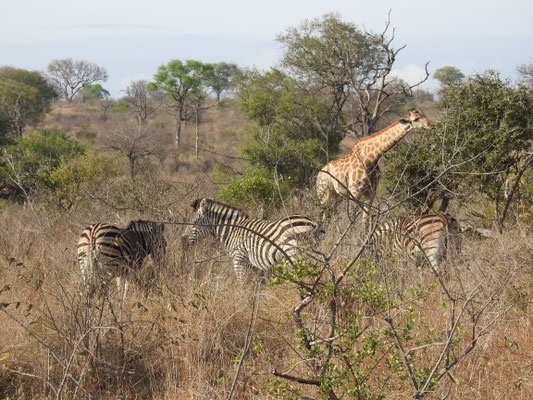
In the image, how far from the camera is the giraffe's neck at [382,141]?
25.2ft

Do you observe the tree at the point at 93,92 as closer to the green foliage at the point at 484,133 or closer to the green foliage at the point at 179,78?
the green foliage at the point at 179,78

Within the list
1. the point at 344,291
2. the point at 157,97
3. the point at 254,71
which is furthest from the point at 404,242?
the point at 157,97

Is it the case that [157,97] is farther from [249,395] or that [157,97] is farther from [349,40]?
[249,395]

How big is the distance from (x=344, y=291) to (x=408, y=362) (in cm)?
55

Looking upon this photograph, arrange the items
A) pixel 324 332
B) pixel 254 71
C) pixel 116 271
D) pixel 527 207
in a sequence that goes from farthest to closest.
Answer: pixel 254 71 → pixel 527 207 → pixel 116 271 → pixel 324 332

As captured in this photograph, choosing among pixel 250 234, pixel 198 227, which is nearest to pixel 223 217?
pixel 198 227

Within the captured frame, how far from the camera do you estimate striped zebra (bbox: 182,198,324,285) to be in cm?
546

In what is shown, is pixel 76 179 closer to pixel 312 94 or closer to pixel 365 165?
pixel 365 165

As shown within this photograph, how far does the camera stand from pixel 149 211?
24.3ft

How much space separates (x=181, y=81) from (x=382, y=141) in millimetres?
25301

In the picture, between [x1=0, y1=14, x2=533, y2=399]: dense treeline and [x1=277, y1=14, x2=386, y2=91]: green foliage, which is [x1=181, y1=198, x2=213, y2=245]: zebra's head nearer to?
[x1=0, y1=14, x2=533, y2=399]: dense treeline

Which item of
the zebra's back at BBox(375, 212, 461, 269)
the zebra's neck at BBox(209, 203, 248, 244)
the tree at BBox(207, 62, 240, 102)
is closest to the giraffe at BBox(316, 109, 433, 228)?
the zebra's neck at BBox(209, 203, 248, 244)

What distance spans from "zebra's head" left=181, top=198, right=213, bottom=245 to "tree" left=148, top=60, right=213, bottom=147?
81.2 feet

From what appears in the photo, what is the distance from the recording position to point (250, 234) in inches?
240
